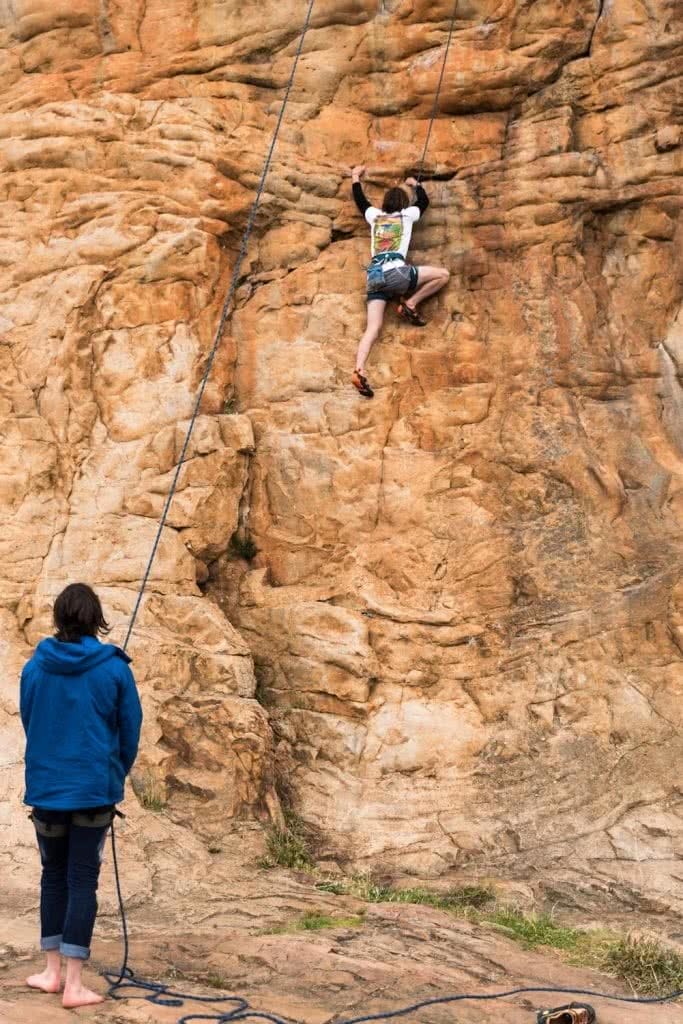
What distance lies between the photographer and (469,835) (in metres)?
7.71

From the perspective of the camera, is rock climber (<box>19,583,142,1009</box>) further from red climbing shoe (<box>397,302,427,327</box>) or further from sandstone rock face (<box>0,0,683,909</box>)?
red climbing shoe (<box>397,302,427,327</box>)

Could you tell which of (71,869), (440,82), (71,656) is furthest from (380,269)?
(71,869)

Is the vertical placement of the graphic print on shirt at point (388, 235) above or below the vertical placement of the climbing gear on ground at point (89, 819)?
above

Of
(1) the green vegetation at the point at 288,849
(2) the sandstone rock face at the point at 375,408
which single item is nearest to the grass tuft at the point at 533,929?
(2) the sandstone rock face at the point at 375,408

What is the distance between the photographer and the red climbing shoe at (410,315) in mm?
8695

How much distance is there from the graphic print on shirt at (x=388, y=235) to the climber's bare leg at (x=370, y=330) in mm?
392

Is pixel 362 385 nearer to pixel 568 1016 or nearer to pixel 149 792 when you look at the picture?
pixel 149 792

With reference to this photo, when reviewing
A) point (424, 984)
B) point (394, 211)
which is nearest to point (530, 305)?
point (394, 211)

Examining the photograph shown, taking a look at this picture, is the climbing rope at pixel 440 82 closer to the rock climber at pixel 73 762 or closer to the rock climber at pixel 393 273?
the rock climber at pixel 393 273

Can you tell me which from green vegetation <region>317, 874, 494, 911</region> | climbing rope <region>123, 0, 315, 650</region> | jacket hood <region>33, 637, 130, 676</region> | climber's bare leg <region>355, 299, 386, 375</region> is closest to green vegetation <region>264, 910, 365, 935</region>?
green vegetation <region>317, 874, 494, 911</region>

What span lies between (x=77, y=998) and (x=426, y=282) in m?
5.73

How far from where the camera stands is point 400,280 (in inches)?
336

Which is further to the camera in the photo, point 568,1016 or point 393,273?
point 393,273

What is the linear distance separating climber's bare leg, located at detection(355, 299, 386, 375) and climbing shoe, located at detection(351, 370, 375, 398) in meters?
0.04
